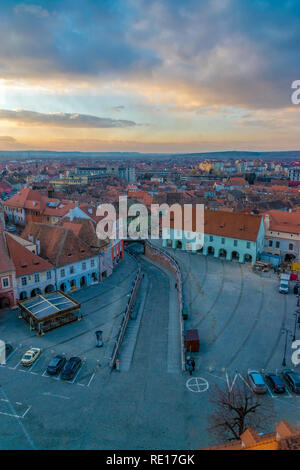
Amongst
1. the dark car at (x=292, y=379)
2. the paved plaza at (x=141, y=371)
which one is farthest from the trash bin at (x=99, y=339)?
the dark car at (x=292, y=379)

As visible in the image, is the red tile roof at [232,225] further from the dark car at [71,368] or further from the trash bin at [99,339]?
the dark car at [71,368]

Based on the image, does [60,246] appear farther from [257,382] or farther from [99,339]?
[257,382]

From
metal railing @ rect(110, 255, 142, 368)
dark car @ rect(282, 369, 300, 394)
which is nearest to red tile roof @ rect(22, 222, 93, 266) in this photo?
metal railing @ rect(110, 255, 142, 368)

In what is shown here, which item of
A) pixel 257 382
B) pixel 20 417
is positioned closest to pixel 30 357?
pixel 20 417

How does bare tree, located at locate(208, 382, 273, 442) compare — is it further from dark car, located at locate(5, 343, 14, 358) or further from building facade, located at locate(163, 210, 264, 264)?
building facade, located at locate(163, 210, 264, 264)

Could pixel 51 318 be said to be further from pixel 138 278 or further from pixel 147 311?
pixel 138 278

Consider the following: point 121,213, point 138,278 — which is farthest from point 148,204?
point 138,278
